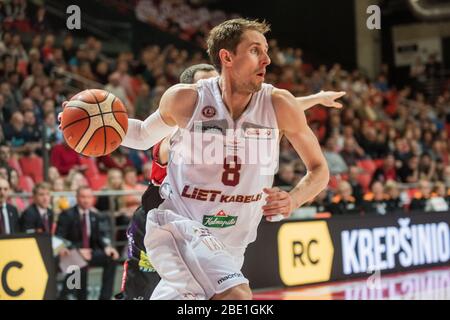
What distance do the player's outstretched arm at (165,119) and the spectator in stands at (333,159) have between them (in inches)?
339

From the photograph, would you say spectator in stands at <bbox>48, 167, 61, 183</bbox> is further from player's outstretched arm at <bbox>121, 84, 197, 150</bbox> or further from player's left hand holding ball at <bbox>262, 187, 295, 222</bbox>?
player's left hand holding ball at <bbox>262, 187, 295, 222</bbox>

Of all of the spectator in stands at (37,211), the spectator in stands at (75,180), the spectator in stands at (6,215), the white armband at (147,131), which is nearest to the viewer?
the white armband at (147,131)

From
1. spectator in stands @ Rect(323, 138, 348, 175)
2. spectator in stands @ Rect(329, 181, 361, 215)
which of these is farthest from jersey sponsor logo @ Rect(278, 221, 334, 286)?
spectator in stands @ Rect(323, 138, 348, 175)

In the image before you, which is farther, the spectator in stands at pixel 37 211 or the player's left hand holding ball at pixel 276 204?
the spectator in stands at pixel 37 211

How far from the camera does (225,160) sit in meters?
3.87

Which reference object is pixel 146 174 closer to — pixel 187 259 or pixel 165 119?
pixel 165 119

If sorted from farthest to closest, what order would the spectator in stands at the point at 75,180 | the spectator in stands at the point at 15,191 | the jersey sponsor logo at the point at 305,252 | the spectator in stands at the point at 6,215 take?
the spectator in stands at the point at 75,180 → the jersey sponsor logo at the point at 305,252 → the spectator in stands at the point at 15,191 → the spectator in stands at the point at 6,215

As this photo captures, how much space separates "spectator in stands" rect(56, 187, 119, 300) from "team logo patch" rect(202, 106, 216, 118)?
4.65 m

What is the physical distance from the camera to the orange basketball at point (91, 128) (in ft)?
13.8

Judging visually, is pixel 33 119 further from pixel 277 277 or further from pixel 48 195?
pixel 277 277

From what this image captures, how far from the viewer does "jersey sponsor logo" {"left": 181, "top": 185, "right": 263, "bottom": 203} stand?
3862mm

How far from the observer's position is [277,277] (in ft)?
29.7

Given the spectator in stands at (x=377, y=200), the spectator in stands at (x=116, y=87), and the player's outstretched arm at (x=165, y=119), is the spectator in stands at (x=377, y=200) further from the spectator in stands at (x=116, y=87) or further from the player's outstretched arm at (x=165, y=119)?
the player's outstretched arm at (x=165, y=119)

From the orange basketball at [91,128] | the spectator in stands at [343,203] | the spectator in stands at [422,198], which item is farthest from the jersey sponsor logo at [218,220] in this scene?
the spectator in stands at [422,198]
